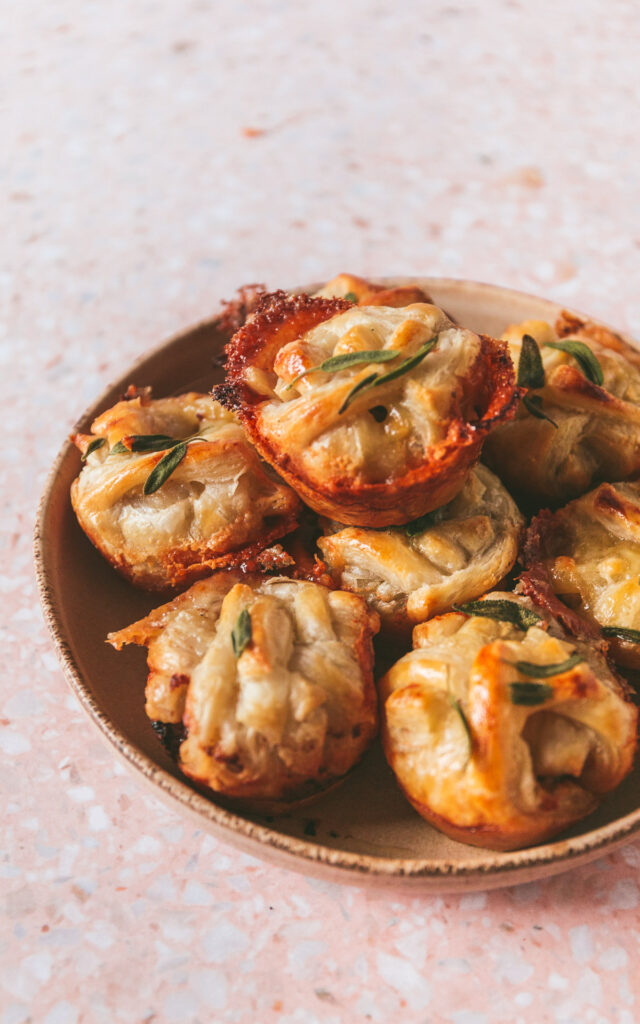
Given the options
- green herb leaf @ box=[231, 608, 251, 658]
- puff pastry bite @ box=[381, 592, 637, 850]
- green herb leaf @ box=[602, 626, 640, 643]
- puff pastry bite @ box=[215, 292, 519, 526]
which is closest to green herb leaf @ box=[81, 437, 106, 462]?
puff pastry bite @ box=[215, 292, 519, 526]

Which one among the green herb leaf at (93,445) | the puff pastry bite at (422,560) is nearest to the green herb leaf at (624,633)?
the puff pastry bite at (422,560)

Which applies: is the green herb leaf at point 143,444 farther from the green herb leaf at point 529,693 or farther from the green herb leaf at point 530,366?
the green herb leaf at point 529,693

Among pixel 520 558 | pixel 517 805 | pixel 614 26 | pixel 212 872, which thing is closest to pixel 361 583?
pixel 520 558

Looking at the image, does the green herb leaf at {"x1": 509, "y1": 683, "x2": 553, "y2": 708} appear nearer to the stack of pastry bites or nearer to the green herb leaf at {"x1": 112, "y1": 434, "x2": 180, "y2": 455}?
the stack of pastry bites

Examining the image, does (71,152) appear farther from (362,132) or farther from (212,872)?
(212,872)

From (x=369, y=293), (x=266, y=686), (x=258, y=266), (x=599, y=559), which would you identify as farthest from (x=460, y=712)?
(x=258, y=266)

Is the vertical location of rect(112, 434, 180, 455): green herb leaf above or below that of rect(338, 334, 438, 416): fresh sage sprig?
below
